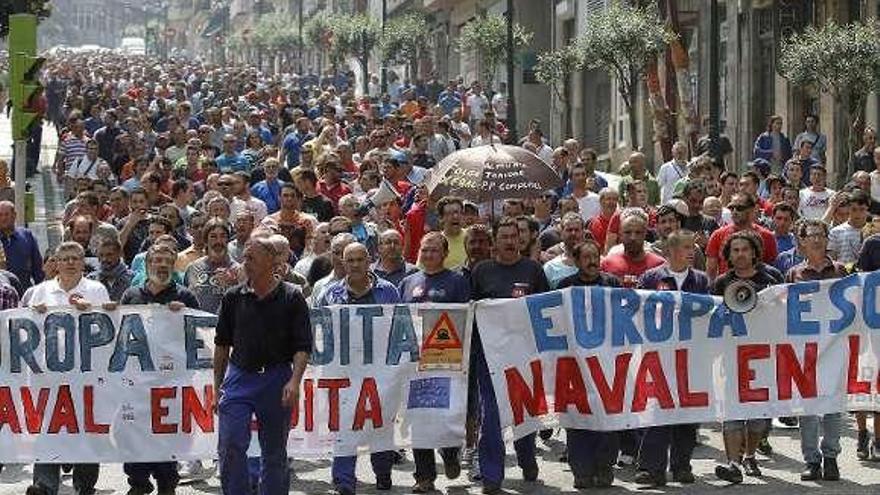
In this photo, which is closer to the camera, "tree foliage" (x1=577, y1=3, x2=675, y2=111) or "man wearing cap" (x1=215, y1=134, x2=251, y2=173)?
"man wearing cap" (x1=215, y1=134, x2=251, y2=173)

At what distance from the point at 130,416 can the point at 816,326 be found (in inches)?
160

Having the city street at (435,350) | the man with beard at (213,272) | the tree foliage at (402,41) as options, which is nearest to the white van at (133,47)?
the tree foliage at (402,41)

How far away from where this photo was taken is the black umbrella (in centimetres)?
1689

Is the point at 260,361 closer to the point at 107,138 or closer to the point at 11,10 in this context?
the point at 107,138

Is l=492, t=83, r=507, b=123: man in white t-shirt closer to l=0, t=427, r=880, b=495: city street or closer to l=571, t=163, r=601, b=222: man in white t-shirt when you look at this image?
l=571, t=163, r=601, b=222: man in white t-shirt

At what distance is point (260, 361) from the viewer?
10805 millimetres

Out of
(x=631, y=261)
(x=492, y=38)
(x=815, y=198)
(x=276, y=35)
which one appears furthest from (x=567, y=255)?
(x=276, y=35)

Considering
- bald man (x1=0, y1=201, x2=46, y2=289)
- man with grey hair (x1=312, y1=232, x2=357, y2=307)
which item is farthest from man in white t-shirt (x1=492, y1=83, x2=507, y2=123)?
man with grey hair (x1=312, y1=232, x2=357, y2=307)

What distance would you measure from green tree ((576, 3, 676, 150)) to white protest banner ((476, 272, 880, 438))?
18667 millimetres

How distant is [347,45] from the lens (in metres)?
68.8

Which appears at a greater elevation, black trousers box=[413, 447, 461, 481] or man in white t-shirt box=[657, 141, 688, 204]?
man in white t-shirt box=[657, 141, 688, 204]

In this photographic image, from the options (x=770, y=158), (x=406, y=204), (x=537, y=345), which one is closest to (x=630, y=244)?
(x=537, y=345)

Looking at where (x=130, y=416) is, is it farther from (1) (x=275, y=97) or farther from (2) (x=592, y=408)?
(1) (x=275, y=97)

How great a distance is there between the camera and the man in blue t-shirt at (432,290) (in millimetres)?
12586
